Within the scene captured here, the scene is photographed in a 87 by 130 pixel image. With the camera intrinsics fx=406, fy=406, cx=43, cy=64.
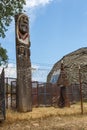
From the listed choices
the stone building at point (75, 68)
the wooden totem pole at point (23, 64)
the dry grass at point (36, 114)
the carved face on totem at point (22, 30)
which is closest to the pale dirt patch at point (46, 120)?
the dry grass at point (36, 114)

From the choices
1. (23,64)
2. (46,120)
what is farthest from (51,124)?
(23,64)

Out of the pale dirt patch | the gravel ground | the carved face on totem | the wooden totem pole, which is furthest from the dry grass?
the carved face on totem

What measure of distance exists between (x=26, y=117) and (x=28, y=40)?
5320 millimetres

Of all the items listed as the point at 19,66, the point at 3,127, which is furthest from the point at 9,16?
the point at 3,127

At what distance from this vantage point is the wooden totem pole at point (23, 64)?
21914 millimetres

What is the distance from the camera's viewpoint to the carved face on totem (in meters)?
23.2

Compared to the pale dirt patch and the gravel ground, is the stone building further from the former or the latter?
the gravel ground

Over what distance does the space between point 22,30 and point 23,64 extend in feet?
7.02

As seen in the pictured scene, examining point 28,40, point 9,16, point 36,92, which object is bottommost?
point 36,92

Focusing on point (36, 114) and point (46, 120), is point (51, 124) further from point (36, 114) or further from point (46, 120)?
point (36, 114)

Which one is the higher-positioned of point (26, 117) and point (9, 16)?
point (9, 16)

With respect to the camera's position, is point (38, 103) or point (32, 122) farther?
point (38, 103)

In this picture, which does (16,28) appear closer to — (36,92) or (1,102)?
(36,92)

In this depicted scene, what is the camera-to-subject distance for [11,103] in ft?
72.8
